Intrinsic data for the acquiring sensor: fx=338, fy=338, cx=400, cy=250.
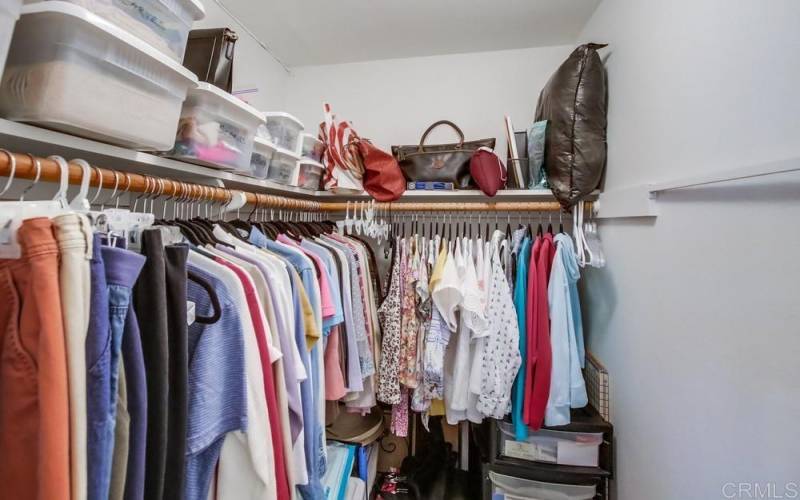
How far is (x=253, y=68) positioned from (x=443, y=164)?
107cm

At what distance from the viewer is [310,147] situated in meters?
1.50

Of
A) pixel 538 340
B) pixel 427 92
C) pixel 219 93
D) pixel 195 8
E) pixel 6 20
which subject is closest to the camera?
pixel 6 20

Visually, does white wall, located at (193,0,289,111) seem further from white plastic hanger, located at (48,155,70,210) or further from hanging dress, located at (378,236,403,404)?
hanging dress, located at (378,236,403,404)

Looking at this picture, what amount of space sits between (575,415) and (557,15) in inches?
66.9

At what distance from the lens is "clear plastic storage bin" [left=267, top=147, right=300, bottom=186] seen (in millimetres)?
1303

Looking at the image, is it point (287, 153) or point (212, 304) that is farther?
point (287, 153)

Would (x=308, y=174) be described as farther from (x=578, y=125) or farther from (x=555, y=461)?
(x=555, y=461)

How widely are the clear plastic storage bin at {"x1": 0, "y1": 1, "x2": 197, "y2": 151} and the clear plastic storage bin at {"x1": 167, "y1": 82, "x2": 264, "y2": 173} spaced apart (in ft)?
0.62

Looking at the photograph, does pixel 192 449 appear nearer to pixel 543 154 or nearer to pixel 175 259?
pixel 175 259

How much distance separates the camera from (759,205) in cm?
66

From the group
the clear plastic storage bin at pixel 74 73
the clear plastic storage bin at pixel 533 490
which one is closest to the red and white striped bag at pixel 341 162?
the clear plastic storage bin at pixel 74 73

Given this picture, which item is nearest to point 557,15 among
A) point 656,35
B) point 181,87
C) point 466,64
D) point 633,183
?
point 466,64

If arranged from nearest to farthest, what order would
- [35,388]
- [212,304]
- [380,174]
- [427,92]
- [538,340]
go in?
[35,388] → [212,304] → [538,340] → [380,174] → [427,92]

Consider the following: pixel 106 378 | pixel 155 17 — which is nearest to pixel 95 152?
pixel 155 17
